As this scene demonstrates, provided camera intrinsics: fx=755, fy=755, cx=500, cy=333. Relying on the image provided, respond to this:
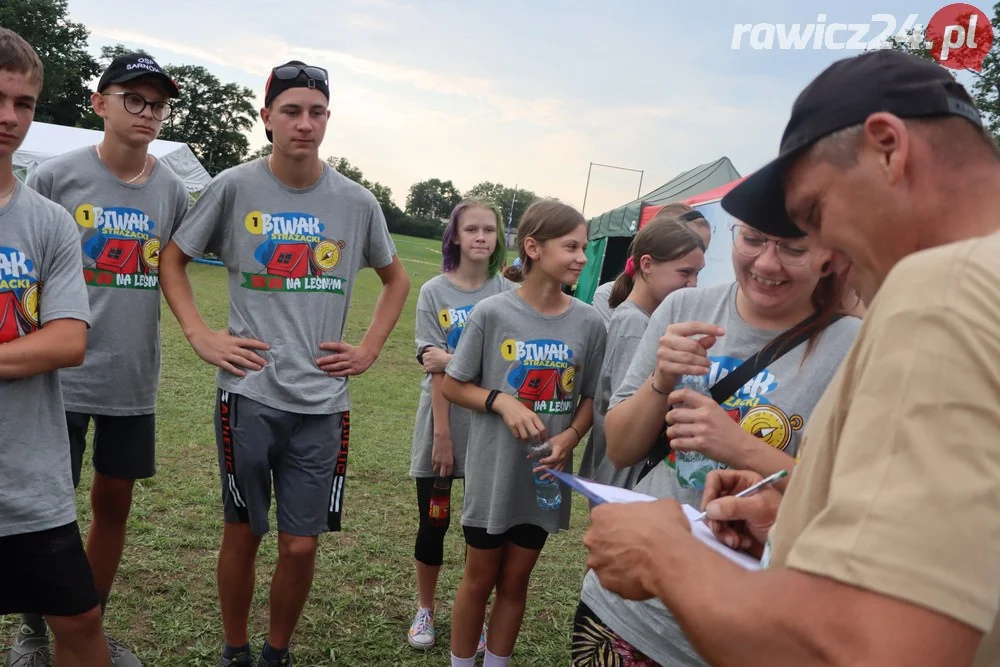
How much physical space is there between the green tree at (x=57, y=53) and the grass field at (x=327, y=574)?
56437 mm

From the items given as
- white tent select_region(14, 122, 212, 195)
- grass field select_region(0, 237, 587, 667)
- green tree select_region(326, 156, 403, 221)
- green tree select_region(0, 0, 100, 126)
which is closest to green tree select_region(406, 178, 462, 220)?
green tree select_region(326, 156, 403, 221)

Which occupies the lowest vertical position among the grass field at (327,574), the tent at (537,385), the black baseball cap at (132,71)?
the grass field at (327,574)

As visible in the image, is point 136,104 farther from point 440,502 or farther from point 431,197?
point 431,197

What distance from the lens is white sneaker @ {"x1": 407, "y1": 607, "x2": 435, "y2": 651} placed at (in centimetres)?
363

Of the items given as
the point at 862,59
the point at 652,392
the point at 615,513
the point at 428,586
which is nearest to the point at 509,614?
the point at 428,586

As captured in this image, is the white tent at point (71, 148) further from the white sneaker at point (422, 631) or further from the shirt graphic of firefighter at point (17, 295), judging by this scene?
the shirt graphic of firefighter at point (17, 295)

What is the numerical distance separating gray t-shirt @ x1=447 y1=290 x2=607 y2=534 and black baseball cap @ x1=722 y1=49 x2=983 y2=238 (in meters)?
1.96

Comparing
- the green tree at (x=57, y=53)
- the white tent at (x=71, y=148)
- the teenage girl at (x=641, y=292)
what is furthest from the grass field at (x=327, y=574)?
the green tree at (x=57, y=53)

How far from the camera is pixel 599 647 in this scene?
6.75ft

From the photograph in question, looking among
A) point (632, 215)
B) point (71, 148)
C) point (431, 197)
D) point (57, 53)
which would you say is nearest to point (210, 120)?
point (57, 53)

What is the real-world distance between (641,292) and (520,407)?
0.75 m

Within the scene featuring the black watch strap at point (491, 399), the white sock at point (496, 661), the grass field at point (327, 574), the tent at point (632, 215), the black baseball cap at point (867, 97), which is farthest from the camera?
the tent at point (632, 215)

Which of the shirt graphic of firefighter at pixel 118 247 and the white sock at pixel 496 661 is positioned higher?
the shirt graphic of firefighter at pixel 118 247

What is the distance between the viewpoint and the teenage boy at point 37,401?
89.2 inches
